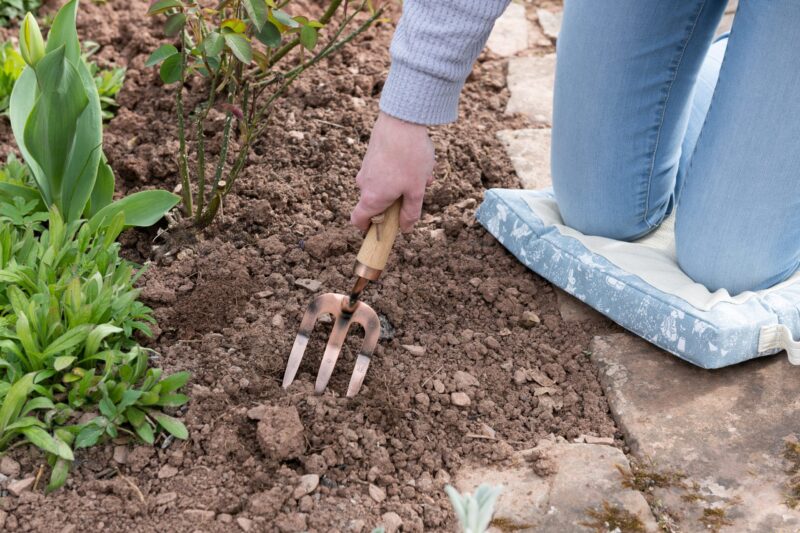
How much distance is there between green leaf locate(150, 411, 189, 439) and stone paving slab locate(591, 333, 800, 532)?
35.2 inches

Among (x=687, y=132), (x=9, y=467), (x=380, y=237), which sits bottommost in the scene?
(x=9, y=467)

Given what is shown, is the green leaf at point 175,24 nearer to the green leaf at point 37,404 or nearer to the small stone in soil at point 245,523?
the green leaf at point 37,404

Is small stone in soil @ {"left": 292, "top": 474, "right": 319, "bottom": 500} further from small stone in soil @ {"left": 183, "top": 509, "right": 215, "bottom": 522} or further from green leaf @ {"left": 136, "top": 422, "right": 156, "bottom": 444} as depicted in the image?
green leaf @ {"left": 136, "top": 422, "right": 156, "bottom": 444}

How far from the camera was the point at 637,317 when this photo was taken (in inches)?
81.7

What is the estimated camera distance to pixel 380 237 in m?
1.79

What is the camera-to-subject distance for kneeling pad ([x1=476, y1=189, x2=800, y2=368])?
1.97 m

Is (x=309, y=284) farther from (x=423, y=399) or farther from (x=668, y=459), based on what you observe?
(x=668, y=459)

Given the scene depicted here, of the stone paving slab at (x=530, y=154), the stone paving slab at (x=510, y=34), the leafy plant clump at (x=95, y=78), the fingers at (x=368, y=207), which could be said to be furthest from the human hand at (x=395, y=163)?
the stone paving slab at (x=510, y=34)

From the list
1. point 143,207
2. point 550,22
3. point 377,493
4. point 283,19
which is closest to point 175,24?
point 283,19

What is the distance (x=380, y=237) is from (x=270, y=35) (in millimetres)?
556

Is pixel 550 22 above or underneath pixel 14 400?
above

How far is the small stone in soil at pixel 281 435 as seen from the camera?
5.61 ft

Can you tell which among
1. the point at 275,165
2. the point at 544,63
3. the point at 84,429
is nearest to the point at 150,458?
the point at 84,429

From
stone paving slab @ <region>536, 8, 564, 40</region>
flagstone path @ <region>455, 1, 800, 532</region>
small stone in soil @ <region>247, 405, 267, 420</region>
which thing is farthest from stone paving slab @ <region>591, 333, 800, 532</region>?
stone paving slab @ <region>536, 8, 564, 40</region>
